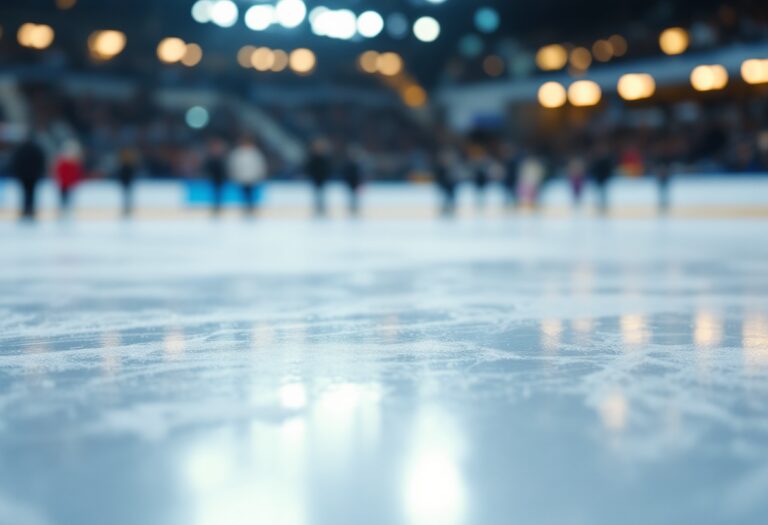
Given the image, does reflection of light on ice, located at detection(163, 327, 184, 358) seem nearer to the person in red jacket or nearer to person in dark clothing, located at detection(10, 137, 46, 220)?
person in dark clothing, located at detection(10, 137, 46, 220)

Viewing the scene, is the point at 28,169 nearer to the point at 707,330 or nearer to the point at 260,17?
the point at 707,330

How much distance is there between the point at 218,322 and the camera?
153 inches

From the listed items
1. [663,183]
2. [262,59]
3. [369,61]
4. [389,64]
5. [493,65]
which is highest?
[369,61]

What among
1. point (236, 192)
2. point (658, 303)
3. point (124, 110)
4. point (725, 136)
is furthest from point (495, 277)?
point (124, 110)

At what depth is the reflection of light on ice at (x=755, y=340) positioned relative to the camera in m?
2.92

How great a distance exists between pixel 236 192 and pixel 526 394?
59.7 feet

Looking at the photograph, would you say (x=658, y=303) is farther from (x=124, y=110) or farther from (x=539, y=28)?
(x=539, y=28)

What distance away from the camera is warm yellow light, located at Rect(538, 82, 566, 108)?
106 feet

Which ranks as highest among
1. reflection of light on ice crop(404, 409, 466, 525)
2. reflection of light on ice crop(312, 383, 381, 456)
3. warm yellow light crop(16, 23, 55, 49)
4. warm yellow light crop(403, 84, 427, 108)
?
warm yellow light crop(16, 23, 55, 49)

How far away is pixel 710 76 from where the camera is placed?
25.2m

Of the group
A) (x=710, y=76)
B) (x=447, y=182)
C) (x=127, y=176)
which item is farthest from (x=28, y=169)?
(x=710, y=76)

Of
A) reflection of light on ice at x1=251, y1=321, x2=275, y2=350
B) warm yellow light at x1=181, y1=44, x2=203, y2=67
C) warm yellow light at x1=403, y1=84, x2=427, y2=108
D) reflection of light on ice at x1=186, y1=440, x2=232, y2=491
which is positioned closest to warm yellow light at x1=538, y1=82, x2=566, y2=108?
warm yellow light at x1=403, y1=84, x2=427, y2=108

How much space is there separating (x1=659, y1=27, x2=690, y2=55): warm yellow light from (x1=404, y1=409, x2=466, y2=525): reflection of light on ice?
29.3 meters

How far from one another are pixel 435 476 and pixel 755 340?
A: 83.8 inches
